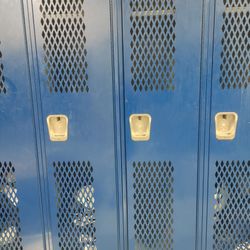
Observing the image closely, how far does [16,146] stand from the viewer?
135 centimetres

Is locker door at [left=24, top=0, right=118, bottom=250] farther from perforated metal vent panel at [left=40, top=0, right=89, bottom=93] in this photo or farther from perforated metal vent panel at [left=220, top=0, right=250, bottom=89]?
perforated metal vent panel at [left=220, top=0, right=250, bottom=89]

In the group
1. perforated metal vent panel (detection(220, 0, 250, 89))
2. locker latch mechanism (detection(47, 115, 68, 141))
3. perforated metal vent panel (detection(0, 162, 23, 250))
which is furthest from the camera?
perforated metal vent panel (detection(0, 162, 23, 250))

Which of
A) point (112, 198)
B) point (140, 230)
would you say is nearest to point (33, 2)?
point (112, 198)

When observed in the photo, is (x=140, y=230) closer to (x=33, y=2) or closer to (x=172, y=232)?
(x=172, y=232)

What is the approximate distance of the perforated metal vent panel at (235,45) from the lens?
46.1 inches

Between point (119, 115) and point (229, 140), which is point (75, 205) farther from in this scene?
point (229, 140)

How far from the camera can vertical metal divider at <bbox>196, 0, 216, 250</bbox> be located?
118cm

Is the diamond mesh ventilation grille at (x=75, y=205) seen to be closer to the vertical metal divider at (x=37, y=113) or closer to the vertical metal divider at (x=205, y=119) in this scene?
the vertical metal divider at (x=37, y=113)

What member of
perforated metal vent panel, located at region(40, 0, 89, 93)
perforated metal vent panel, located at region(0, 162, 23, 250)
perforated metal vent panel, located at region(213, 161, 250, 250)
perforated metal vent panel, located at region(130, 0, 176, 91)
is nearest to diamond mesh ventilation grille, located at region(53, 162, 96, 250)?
perforated metal vent panel, located at region(0, 162, 23, 250)

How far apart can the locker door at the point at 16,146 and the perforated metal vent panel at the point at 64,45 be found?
0.35ft

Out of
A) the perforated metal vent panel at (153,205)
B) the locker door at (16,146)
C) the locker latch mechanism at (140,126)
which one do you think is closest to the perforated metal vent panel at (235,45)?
the locker latch mechanism at (140,126)

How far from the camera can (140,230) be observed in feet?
4.58

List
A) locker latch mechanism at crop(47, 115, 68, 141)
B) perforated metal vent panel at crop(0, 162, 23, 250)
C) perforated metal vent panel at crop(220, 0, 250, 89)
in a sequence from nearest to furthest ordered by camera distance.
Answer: perforated metal vent panel at crop(220, 0, 250, 89)
locker latch mechanism at crop(47, 115, 68, 141)
perforated metal vent panel at crop(0, 162, 23, 250)

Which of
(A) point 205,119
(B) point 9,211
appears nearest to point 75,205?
(B) point 9,211
